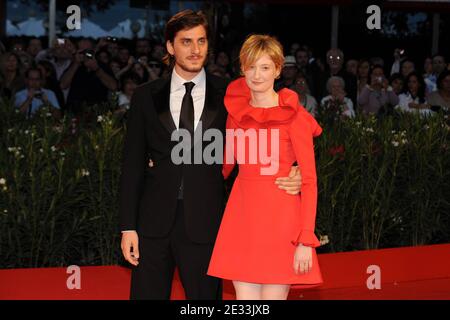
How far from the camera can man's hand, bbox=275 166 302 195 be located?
13.0 feet

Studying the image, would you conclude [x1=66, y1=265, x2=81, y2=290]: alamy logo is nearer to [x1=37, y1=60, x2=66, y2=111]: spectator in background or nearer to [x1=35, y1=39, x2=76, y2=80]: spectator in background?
[x1=37, y1=60, x2=66, y2=111]: spectator in background

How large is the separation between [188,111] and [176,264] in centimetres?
67

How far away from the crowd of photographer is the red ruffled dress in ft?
17.7

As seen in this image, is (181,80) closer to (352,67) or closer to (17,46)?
(17,46)

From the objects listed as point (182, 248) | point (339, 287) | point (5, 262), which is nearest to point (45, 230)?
point (5, 262)

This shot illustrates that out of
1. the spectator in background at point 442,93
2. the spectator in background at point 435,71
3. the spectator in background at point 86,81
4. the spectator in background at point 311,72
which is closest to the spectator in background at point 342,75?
the spectator in background at point 311,72

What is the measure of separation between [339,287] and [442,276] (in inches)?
38.6

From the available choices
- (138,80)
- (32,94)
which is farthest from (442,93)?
(32,94)

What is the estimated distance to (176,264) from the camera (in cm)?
424

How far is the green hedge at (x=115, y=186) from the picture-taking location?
702cm

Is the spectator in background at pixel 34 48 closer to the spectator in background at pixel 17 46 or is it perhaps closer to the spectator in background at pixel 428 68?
the spectator in background at pixel 17 46

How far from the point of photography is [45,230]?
7.03 m

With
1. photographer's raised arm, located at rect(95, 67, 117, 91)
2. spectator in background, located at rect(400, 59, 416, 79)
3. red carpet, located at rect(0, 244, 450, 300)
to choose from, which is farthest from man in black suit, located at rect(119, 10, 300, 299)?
spectator in background, located at rect(400, 59, 416, 79)
